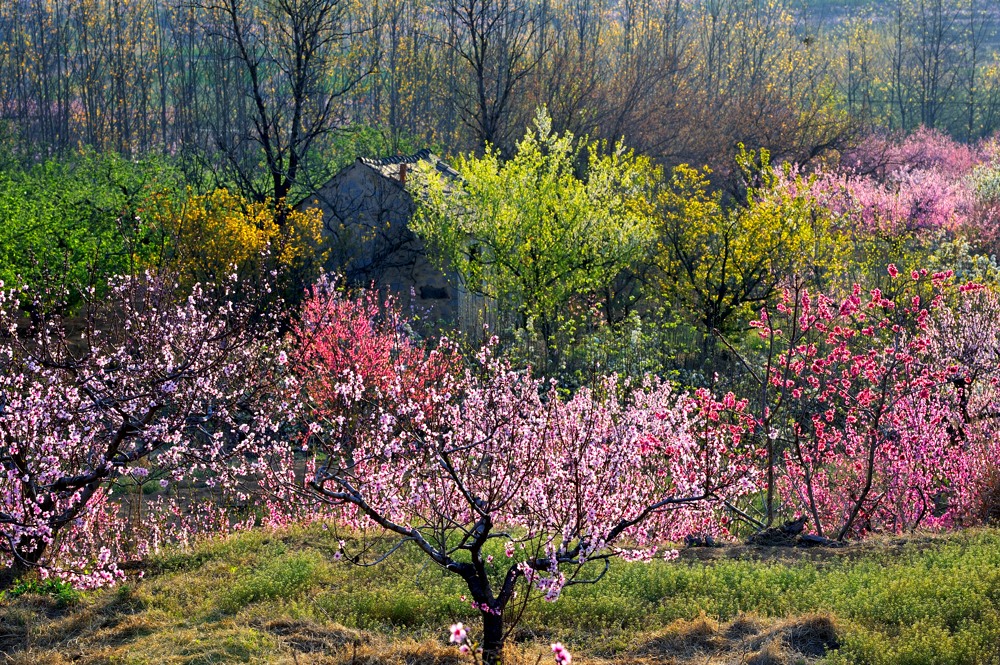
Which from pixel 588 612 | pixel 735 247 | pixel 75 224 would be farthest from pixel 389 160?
pixel 588 612

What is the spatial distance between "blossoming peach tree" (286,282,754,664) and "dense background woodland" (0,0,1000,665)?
72 mm

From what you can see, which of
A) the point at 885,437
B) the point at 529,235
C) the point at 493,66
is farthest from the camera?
the point at 493,66

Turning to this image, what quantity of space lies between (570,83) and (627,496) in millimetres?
25585

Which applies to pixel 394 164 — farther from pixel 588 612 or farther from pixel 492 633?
pixel 492 633

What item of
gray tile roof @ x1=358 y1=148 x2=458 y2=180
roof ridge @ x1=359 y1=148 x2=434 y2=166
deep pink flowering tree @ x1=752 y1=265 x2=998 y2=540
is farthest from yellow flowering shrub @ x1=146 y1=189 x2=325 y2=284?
deep pink flowering tree @ x1=752 y1=265 x2=998 y2=540

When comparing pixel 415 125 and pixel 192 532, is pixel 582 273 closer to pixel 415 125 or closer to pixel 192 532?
pixel 192 532

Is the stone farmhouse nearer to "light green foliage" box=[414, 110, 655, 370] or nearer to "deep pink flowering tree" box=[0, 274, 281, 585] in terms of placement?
"light green foliage" box=[414, 110, 655, 370]

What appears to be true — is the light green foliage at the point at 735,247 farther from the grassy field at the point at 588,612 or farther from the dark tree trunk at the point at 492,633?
the dark tree trunk at the point at 492,633

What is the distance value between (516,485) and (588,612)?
1.29 metres

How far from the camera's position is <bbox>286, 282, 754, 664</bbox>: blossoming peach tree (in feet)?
21.0

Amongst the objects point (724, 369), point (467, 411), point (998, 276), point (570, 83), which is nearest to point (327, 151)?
point (570, 83)

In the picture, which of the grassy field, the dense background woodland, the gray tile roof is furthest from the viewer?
the gray tile roof

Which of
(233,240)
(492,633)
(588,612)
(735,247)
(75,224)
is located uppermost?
(735,247)

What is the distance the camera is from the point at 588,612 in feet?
26.2
